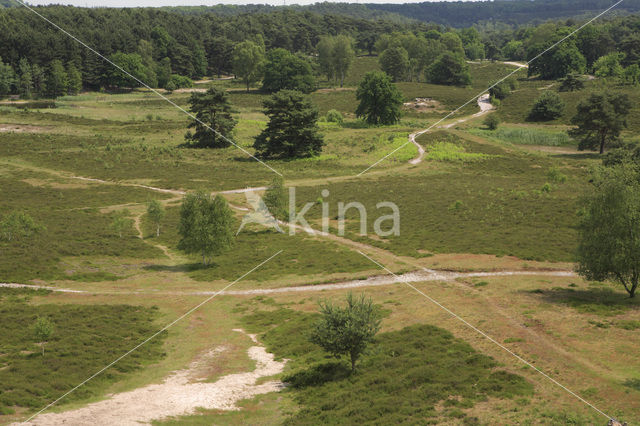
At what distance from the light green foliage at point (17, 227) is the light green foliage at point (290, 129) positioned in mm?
55140

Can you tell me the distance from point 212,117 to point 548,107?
87.3m

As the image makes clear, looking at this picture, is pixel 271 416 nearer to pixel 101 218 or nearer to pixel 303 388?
pixel 303 388

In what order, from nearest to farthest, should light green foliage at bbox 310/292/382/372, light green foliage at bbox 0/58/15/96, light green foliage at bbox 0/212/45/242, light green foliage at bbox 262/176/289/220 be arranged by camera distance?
light green foliage at bbox 310/292/382/372, light green foliage at bbox 0/212/45/242, light green foliage at bbox 262/176/289/220, light green foliage at bbox 0/58/15/96

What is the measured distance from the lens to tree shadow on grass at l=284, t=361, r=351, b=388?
103ft

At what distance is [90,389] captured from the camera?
99.2ft

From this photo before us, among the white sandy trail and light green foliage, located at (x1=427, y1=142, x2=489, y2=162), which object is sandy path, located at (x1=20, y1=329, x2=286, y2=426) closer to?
the white sandy trail

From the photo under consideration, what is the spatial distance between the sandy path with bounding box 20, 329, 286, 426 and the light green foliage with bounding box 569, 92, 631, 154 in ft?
310

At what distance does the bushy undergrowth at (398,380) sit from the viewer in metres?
26.6

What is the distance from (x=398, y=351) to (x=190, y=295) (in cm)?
2192

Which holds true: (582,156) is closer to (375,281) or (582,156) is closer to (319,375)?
(375,281)

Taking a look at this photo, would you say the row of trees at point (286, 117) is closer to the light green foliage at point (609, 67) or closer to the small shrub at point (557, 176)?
the small shrub at point (557, 176)

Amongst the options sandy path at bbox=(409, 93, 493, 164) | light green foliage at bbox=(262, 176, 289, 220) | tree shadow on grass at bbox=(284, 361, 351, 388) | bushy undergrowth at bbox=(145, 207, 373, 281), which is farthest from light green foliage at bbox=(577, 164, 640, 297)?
sandy path at bbox=(409, 93, 493, 164)

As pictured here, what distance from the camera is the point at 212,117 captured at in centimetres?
12188

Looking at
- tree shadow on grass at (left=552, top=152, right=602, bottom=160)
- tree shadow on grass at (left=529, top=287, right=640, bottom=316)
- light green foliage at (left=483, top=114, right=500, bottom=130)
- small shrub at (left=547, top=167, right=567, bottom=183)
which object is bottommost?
tree shadow on grass at (left=529, top=287, right=640, bottom=316)
